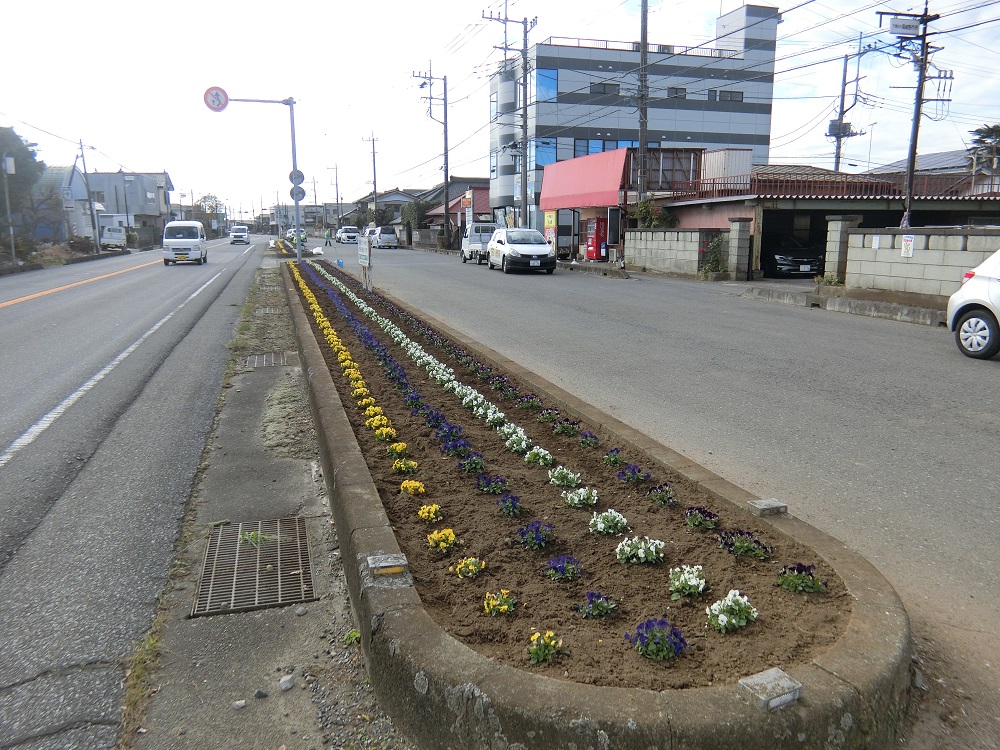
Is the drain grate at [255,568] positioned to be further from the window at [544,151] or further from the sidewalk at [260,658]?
the window at [544,151]

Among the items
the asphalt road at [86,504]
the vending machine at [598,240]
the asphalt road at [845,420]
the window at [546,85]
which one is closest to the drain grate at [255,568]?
the asphalt road at [86,504]

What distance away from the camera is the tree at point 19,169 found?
44.1 m

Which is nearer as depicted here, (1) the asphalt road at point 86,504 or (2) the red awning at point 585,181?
(1) the asphalt road at point 86,504

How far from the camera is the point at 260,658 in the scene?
3.07 metres

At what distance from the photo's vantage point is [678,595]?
2977 mm

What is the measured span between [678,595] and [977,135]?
49.0m

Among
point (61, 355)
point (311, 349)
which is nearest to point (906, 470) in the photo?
point (311, 349)

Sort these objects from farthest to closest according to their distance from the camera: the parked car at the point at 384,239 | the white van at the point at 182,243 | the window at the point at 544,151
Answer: the parked car at the point at 384,239 → the window at the point at 544,151 → the white van at the point at 182,243

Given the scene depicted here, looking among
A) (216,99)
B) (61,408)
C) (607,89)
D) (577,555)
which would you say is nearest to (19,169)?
(216,99)

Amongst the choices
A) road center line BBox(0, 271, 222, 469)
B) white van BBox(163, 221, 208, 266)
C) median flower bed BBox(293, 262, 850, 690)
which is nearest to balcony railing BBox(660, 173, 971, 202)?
road center line BBox(0, 271, 222, 469)

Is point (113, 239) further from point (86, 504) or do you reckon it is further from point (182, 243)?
point (86, 504)

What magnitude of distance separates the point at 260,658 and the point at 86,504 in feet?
7.87

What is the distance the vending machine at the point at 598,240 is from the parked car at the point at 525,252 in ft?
20.3

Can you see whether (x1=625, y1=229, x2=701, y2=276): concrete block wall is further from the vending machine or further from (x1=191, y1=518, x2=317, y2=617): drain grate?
(x1=191, y1=518, x2=317, y2=617): drain grate
